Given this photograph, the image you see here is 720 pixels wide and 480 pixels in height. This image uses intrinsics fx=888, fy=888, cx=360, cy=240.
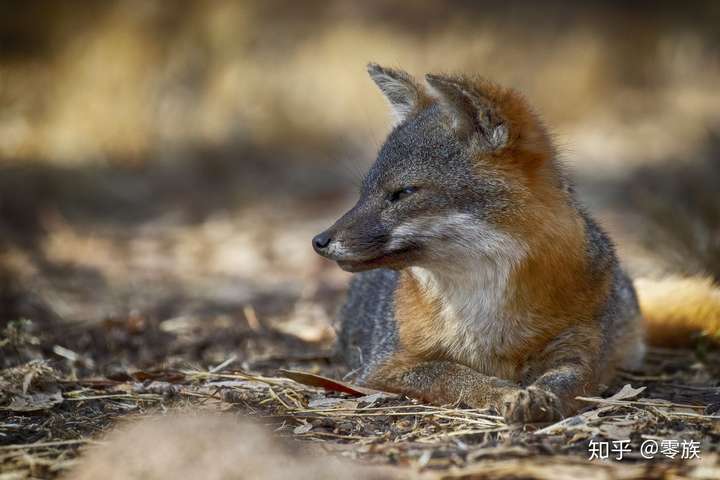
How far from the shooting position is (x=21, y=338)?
17.6 ft

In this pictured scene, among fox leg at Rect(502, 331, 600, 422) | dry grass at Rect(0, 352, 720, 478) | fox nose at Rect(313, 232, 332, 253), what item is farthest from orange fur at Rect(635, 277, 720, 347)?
fox nose at Rect(313, 232, 332, 253)

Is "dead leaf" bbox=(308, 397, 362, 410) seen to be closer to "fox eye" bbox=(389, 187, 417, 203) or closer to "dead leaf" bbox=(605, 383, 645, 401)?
"fox eye" bbox=(389, 187, 417, 203)

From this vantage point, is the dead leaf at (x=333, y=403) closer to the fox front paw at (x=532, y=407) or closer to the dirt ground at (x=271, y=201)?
the dirt ground at (x=271, y=201)

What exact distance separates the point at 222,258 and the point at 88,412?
600 centimetres

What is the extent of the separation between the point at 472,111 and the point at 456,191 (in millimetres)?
408

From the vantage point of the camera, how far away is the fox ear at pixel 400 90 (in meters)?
5.02

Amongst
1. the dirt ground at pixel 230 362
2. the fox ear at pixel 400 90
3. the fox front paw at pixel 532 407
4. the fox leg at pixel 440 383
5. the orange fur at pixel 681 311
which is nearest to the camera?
the dirt ground at pixel 230 362

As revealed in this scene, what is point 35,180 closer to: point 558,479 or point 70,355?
point 70,355

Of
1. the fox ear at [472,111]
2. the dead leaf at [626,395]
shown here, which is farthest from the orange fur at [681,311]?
the fox ear at [472,111]

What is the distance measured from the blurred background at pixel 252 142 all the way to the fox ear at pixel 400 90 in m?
2.06

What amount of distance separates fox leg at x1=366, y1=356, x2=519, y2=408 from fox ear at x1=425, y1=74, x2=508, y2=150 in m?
1.14

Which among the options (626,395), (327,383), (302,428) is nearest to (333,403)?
(327,383)

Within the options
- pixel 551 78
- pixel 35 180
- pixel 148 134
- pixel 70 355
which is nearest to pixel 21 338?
pixel 70 355

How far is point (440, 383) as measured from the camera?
14.6ft
